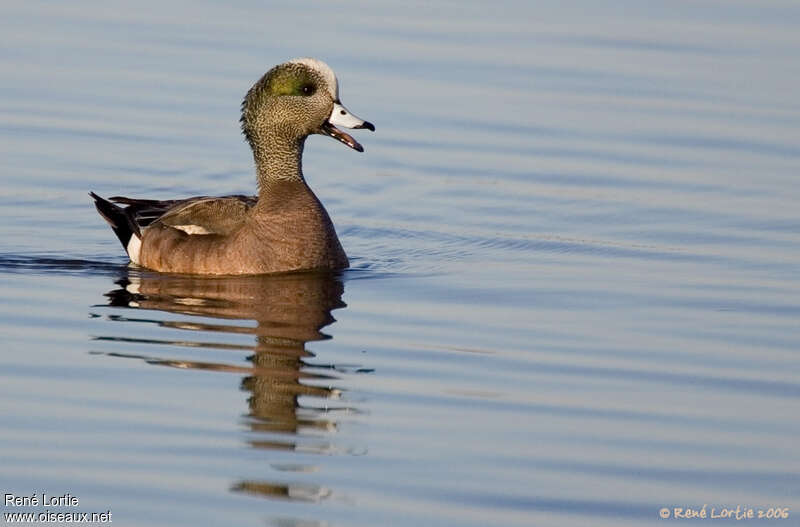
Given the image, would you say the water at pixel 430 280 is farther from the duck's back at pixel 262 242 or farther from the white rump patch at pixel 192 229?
the white rump patch at pixel 192 229

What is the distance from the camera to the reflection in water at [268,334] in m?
7.64

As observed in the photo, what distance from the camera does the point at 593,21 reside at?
20.4 meters

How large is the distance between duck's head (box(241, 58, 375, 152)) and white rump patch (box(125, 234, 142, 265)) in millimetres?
1085

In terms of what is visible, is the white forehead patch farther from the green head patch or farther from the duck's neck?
the duck's neck

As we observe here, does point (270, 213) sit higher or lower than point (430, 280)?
higher

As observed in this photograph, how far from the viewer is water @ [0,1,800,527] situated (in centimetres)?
725

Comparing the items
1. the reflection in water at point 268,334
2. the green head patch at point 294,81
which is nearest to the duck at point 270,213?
the green head patch at point 294,81

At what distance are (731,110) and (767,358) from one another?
754cm

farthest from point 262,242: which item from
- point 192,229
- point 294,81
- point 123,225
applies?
point 123,225

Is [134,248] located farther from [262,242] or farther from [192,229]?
[262,242]

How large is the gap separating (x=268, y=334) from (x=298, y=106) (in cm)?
280

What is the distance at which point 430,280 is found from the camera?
11.6m

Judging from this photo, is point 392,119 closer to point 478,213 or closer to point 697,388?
point 478,213

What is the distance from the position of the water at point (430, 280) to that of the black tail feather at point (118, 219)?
23cm
